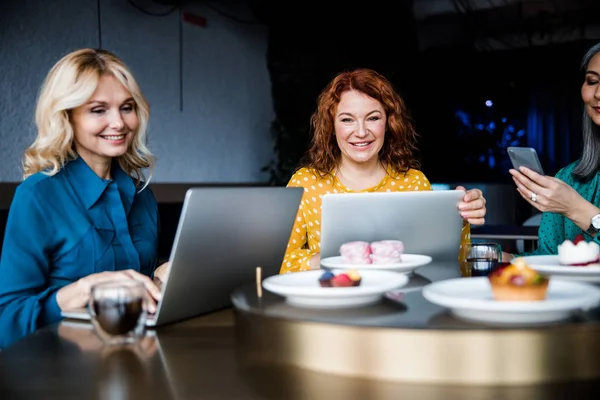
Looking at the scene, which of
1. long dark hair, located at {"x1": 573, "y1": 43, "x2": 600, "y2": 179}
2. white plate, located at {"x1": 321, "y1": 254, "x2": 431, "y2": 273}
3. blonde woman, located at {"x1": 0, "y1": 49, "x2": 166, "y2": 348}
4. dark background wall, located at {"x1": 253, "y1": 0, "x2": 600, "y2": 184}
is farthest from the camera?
dark background wall, located at {"x1": 253, "y1": 0, "x2": 600, "y2": 184}

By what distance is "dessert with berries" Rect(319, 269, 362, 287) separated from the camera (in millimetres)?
1176

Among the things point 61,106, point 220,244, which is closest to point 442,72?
point 61,106

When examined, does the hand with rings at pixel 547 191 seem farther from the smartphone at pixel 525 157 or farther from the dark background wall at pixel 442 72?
the dark background wall at pixel 442 72

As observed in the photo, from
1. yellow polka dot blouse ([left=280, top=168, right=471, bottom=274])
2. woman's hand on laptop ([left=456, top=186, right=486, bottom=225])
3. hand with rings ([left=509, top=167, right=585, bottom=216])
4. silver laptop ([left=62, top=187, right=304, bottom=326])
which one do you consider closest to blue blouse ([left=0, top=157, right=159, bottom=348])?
silver laptop ([left=62, top=187, right=304, bottom=326])

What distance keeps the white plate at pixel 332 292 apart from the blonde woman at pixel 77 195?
571 mm

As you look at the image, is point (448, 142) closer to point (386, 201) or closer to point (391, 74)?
point (391, 74)

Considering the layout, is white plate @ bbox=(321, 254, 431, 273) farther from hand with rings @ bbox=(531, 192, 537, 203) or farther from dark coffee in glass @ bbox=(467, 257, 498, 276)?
hand with rings @ bbox=(531, 192, 537, 203)

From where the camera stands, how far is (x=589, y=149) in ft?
8.65

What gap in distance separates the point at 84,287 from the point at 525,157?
148cm

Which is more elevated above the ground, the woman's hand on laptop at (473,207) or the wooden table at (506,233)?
the woman's hand on laptop at (473,207)

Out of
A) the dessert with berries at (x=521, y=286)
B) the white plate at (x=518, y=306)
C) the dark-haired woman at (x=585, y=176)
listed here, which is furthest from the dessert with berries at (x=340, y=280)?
the dark-haired woman at (x=585, y=176)

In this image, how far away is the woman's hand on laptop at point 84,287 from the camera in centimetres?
143

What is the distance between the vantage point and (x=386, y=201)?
1.70 metres

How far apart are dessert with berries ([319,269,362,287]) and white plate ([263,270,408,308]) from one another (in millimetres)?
14
